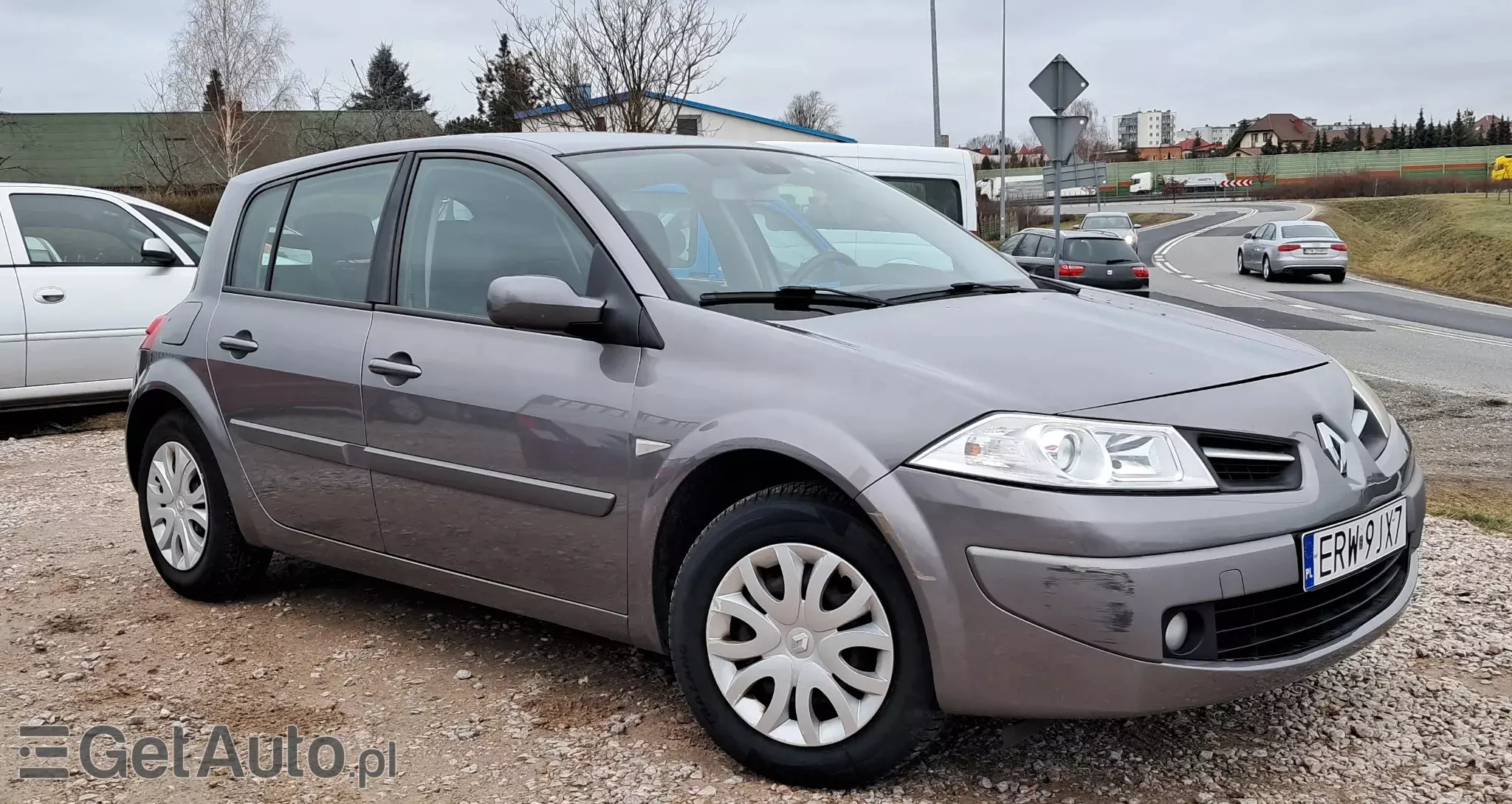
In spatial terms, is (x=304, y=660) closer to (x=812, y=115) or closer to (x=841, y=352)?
(x=841, y=352)

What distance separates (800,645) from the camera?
2830 millimetres

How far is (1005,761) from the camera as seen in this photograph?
3.05m

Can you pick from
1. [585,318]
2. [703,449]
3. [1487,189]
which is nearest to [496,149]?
[585,318]

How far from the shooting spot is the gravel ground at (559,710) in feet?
9.64

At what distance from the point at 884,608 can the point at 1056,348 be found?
743mm

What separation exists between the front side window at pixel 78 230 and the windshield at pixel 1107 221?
34.7m

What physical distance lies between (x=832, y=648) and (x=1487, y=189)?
67.4 metres

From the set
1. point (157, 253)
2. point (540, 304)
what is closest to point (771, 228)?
point (540, 304)

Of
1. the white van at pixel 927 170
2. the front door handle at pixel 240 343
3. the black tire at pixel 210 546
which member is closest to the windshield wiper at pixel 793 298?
the front door handle at pixel 240 343

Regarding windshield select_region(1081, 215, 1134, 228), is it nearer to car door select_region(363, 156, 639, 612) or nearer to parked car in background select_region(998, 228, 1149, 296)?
parked car in background select_region(998, 228, 1149, 296)

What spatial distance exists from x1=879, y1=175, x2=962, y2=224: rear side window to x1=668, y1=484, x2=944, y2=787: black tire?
35.0 feet

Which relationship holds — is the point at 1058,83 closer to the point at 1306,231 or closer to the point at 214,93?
the point at 1306,231

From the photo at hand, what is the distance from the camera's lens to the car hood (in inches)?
107

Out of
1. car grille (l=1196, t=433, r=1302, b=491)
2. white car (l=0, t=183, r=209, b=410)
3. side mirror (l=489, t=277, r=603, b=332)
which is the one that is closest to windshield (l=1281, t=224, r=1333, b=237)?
white car (l=0, t=183, r=209, b=410)
